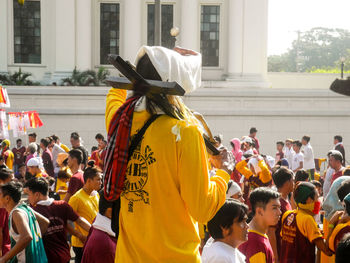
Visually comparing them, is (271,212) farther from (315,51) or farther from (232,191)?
(315,51)

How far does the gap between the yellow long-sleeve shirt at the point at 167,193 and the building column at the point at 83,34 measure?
25.5 metres

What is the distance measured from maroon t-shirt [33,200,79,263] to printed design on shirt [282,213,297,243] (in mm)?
2097

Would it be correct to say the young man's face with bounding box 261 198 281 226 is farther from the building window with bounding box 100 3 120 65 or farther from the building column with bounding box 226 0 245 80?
the building window with bounding box 100 3 120 65

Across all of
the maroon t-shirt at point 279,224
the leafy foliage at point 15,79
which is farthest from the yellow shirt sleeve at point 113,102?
the leafy foliage at point 15,79

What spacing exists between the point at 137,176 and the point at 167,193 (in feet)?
0.63

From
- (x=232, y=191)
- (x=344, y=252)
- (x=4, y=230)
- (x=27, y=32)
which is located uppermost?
(x=27, y=32)

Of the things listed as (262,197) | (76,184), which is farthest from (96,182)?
(262,197)

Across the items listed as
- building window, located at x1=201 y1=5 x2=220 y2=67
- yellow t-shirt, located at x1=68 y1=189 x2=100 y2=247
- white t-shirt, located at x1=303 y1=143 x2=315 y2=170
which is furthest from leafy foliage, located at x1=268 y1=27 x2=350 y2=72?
yellow t-shirt, located at x1=68 y1=189 x2=100 y2=247

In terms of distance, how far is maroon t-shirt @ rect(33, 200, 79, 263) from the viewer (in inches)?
238

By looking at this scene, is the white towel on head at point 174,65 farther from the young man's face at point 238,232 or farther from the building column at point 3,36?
the building column at point 3,36

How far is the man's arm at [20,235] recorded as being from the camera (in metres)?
5.36

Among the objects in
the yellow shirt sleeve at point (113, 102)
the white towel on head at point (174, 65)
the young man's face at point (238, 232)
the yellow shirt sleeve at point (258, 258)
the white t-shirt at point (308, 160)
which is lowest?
the white t-shirt at point (308, 160)

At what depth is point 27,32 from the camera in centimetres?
2964

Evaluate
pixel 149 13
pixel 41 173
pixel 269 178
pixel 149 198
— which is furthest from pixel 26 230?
pixel 149 13
